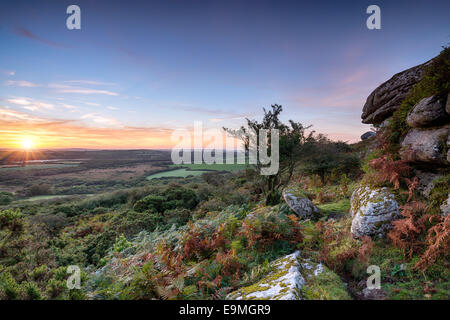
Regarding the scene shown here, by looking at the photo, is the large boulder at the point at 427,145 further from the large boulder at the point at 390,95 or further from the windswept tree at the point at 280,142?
the windswept tree at the point at 280,142

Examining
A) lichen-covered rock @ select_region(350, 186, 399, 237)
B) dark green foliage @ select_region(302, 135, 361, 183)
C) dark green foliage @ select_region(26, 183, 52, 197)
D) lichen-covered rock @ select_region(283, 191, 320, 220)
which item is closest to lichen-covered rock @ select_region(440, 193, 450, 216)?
lichen-covered rock @ select_region(350, 186, 399, 237)

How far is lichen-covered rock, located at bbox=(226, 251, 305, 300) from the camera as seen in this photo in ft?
8.67

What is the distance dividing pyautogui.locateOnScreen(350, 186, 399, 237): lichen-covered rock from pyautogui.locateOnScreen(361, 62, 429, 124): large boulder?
14.3ft

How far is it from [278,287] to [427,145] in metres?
5.10

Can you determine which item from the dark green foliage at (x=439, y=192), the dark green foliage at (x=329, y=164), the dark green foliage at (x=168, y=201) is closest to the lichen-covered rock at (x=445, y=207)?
the dark green foliage at (x=439, y=192)

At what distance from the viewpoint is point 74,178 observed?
44.6m

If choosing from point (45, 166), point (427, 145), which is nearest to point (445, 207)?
point (427, 145)

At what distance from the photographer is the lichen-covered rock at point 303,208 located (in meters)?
6.55

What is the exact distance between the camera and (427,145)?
4.45 meters

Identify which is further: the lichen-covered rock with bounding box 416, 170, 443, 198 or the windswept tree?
the windswept tree

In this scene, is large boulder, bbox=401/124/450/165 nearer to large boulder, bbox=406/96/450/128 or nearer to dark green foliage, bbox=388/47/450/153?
large boulder, bbox=406/96/450/128
